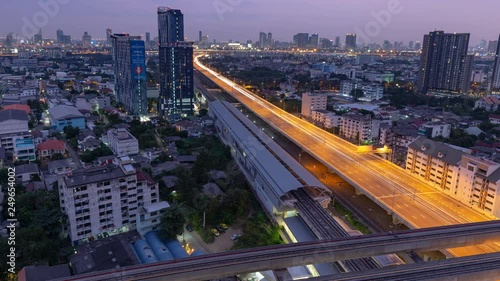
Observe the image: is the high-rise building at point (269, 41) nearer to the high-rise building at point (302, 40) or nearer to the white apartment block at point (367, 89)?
the high-rise building at point (302, 40)

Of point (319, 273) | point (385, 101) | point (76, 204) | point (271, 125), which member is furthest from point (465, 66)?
point (76, 204)

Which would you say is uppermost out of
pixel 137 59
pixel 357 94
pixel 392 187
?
pixel 137 59

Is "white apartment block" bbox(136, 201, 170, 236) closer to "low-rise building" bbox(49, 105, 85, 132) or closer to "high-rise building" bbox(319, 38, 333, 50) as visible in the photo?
"low-rise building" bbox(49, 105, 85, 132)

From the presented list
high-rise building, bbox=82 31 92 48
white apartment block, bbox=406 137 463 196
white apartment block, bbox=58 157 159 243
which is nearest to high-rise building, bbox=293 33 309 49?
high-rise building, bbox=82 31 92 48

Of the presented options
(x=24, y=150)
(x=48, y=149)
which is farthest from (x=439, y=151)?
(x=24, y=150)

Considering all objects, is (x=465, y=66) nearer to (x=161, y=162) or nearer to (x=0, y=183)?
(x=161, y=162)

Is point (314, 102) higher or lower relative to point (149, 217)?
higher

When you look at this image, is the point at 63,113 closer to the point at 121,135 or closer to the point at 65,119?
the point at 65,119
